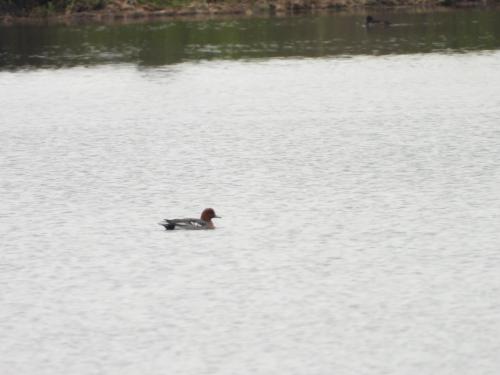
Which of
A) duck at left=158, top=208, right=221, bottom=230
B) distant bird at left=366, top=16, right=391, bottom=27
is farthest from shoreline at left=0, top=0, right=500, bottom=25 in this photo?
duck at left=158, top=208, right=221, bottom=230

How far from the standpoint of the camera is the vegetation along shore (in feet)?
226

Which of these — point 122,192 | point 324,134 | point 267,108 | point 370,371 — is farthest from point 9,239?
point 267,108

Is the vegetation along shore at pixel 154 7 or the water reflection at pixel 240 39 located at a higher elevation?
the vegetation along shore at pixel 154 7

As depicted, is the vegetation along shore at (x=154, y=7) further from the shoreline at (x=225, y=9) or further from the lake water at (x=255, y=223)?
the lake water at (x=255, y=223)

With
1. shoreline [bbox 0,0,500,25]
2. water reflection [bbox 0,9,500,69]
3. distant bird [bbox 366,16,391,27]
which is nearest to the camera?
water reflection [bbox 0,9,500,69]

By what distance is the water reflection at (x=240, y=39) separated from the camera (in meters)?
50.7

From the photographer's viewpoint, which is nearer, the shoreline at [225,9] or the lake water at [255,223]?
the lake water at [255,223]

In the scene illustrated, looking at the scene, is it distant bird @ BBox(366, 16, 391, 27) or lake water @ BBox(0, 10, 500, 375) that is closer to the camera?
lake water @ BBox(0, 10, 500, 375)

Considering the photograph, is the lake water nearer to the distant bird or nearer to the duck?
the duck

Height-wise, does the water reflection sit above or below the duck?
below

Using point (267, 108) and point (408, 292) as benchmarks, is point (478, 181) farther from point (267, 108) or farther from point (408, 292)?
point (267, 108)

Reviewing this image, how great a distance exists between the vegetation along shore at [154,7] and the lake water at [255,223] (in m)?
25.6

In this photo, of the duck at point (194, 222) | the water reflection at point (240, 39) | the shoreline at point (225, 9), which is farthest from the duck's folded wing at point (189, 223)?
the shoreline at point (225, 9)

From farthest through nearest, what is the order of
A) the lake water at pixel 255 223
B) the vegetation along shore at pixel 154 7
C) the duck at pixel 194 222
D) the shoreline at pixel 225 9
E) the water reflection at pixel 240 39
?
the vegetation along shore at pixel 154 7 → the shoreline at pixel 225 9 → the water reflection at pixel 240 39 → the duck at pixel 194 222 → the lake water at pixel 255 223
